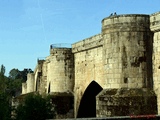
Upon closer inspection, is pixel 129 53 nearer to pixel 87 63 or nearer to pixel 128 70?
pixel 128 70

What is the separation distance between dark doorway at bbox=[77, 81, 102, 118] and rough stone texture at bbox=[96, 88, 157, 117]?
8.25 m

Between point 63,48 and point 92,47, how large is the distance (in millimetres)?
4198

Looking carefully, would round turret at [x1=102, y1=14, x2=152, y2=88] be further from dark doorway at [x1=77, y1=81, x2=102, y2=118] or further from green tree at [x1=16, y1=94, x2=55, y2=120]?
dark doorway at [x1=77, y1=81, x2=102, y2=118]

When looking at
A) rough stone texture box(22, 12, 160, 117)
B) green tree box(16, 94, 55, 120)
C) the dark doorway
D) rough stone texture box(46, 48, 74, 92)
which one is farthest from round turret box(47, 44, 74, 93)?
rough stone texture box(22, 12, 160, 117)

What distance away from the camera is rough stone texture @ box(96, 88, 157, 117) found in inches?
541

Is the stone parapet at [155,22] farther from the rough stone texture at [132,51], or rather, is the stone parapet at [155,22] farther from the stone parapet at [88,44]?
the stone parapet at [88,44]

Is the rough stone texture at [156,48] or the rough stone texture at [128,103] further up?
the rough stone texture at [156,48]

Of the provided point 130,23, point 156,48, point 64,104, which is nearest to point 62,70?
point 64,104

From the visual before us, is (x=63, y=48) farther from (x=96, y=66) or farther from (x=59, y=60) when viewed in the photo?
(x=96, y=66)

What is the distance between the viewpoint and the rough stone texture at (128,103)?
45.1 feet

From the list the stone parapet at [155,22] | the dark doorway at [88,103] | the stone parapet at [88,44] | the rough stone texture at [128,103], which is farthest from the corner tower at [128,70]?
the dark doorway at [88,103]

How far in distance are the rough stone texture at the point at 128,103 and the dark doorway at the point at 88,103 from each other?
27.1 ft

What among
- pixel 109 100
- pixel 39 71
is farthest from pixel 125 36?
pixel 39 71

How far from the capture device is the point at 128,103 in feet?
45.2
